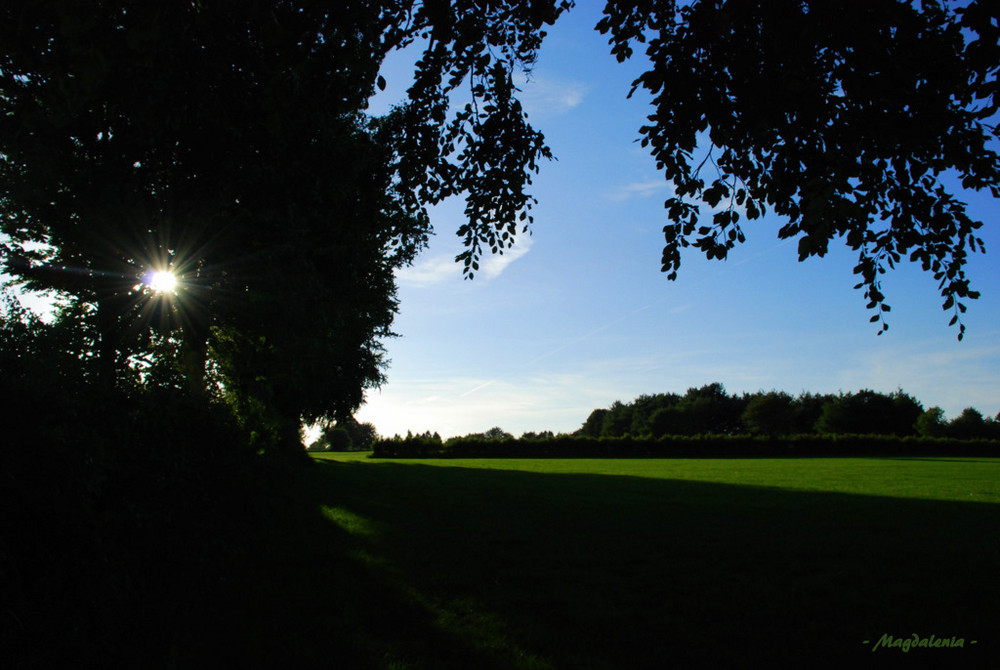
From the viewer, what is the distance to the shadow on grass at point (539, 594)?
381 centimetres

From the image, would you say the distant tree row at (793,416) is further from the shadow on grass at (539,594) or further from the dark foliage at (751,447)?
the shadow on grass at (539,594)

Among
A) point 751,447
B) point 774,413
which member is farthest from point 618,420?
point 751,447

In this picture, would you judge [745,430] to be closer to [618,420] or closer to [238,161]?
[618,420]

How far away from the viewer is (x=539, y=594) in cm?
531

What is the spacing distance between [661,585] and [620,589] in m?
0.46

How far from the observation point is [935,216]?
555 centimetres

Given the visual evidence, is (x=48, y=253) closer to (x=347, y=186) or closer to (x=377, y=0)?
(x=347, y=186)

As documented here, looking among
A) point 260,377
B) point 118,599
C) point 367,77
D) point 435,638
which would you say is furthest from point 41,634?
point 260,377

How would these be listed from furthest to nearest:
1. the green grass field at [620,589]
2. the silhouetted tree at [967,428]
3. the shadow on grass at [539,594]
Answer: the silhouetted tree at [967,428]
the green grass field at [620,589]
the shadow on grass at [539,594]

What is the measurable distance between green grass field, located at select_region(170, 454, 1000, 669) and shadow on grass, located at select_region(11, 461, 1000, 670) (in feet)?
0.08

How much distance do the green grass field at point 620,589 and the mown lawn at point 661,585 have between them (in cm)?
2

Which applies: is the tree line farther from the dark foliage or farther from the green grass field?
the green grass field

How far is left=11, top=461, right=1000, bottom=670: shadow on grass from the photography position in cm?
381

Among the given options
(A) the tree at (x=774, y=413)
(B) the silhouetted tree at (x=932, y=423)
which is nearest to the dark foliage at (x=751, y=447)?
(B) the silhouetted tree at (x=932, y=423)
